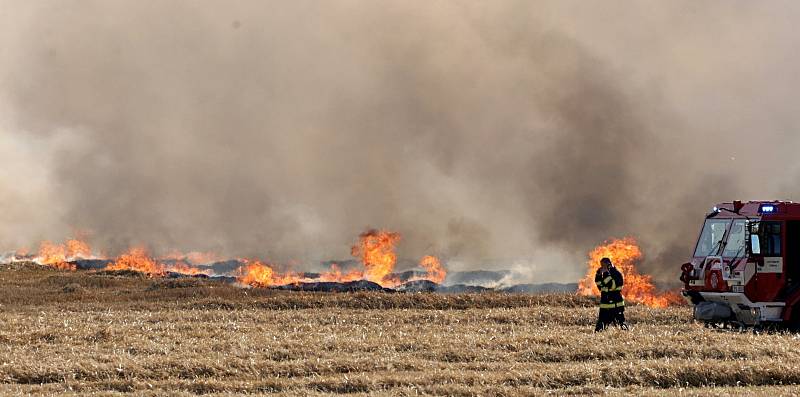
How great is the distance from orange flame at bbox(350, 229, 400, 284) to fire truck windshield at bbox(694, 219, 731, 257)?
56.3ft

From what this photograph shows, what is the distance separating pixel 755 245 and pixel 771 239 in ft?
1.35

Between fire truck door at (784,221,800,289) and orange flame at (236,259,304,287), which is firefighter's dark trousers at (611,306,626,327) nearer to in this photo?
fire truck door at (784,221,800,289)

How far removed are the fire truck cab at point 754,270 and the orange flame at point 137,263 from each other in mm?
25068

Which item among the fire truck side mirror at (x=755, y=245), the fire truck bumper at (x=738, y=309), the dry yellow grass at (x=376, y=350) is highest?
the fire truck side mirror at (x=755, y=245)

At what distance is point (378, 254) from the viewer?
38.5 m

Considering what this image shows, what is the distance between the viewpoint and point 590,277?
34188 mm

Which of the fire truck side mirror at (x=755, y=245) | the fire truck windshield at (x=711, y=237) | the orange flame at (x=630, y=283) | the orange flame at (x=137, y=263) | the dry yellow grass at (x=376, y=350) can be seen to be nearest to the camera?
the dry yellow grass at (x=376, y=350)

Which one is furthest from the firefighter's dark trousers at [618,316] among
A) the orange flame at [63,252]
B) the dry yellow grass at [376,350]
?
the orange flame at [63,252]

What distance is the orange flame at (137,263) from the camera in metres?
41.0

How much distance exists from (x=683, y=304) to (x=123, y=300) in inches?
710

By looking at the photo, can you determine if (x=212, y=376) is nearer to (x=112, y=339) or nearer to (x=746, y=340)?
(x=112, y=339)

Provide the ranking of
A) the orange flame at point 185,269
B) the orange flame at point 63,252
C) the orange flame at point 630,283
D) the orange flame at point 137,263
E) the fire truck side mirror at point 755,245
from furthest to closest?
1. the orange flame at point 63,252
2. the orange flame at point 185,269
3. the orange flame at point 137,263
4. the orange flame at point 630,283
5. the fire truck side mirror at point 755,245

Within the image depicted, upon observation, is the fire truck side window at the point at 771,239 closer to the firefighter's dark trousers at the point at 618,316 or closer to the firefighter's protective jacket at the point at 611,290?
the firefighter's protective jacket at the point at 611,290

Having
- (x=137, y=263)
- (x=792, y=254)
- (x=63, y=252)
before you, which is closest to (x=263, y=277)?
(x=137, y=263)
